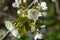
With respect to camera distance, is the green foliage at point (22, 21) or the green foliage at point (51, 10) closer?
the green foliage at point (22, 21)

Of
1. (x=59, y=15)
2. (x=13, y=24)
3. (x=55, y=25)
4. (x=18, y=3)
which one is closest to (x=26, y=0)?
(x=18, y=3)

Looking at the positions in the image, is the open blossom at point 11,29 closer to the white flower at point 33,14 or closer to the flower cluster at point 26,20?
the flower cluster at point 26,20

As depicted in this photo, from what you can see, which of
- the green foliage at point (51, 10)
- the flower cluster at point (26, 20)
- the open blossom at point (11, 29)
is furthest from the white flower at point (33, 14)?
the green foliage at point (51, 10)

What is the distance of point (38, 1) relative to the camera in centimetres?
154

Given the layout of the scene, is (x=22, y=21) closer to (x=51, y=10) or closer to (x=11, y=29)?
(x=11, y=29)

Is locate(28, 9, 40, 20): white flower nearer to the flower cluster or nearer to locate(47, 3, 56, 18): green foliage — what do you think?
the flower cluster

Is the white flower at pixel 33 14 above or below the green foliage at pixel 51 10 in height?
above

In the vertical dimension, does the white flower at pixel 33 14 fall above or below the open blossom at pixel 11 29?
above

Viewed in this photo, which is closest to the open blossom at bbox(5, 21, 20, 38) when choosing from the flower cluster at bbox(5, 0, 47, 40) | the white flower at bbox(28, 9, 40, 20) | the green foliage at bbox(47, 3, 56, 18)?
the flower cluster at bbox(5, 0, 47, 40)

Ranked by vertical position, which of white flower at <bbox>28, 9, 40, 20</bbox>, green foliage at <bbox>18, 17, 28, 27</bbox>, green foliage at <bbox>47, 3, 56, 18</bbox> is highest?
white flower at <bbox>28, 9, 40, 20</bbox>

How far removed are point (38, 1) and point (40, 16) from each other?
0.10 m

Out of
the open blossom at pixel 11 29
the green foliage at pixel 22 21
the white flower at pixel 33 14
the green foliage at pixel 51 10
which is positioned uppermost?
the white flower at pixel 33 14

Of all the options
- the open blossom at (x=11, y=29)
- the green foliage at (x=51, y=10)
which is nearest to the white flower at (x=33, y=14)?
the open blossom at (x=11, y=29)

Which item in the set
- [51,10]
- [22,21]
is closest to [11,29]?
[22,21]
